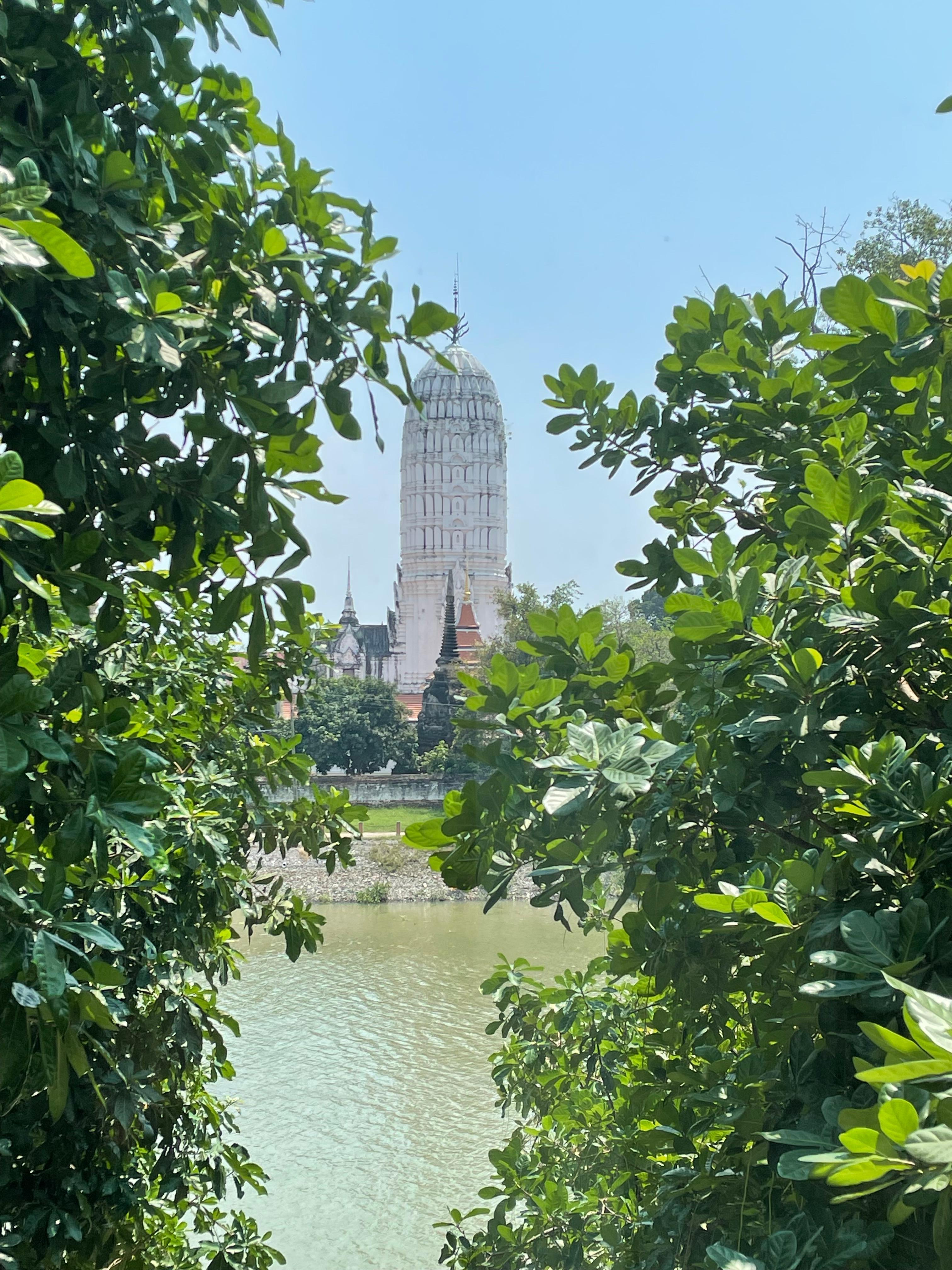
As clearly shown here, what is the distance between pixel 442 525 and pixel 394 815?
2774cm

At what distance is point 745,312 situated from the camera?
1.98m

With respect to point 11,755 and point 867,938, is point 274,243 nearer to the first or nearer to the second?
point 11,755

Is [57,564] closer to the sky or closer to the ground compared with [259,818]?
closer to the sky

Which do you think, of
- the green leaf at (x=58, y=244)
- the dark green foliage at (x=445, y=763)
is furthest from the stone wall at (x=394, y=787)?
the green leaf at (x=58, y=244)

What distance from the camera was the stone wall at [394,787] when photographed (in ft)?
82.8

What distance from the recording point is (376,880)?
1784 cm

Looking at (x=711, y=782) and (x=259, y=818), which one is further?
(x=259, y=818)

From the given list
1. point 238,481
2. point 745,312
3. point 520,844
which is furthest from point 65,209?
point 745,312

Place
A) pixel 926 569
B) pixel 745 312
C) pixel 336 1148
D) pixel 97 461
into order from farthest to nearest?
pixel 336 1148 < pixel 745 312 < pixel 97 461 < pixel 926 569

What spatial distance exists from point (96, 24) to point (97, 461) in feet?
1.63

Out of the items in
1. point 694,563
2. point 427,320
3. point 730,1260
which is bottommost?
point 730,1260

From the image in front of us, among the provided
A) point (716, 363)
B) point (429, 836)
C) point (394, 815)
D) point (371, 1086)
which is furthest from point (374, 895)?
point (429, 836)

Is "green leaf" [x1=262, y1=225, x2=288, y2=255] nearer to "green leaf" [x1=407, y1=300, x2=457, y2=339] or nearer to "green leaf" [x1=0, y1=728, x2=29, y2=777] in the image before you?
"green leaf" [x1=407, y1=300, x2=457, y2=339]

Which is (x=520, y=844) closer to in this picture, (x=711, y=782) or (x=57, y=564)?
(x=711, y=782)
